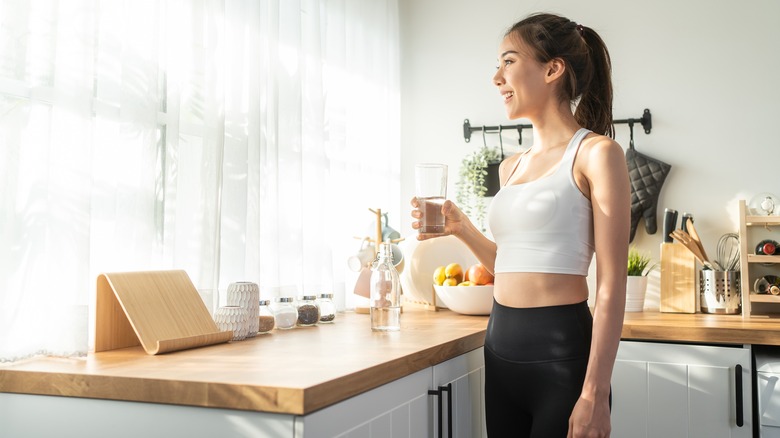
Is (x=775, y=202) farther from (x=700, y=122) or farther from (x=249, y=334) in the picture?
(x=249, y=334)

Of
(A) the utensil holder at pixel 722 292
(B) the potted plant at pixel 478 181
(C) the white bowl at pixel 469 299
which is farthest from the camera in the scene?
(B) the potted plant at pixel 478 181

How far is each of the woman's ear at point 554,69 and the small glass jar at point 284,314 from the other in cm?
97

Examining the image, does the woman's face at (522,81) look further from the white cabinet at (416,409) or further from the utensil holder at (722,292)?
the utensil holder at (722,292)

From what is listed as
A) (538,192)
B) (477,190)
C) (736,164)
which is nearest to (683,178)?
(736,164)

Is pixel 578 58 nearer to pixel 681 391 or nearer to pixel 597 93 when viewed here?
pixel 597 93

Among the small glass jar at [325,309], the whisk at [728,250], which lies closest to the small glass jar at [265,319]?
the small glass jar at [325,309]

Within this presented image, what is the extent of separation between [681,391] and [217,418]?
4.98 ft

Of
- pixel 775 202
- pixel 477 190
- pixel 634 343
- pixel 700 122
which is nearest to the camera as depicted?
pixel 634 343

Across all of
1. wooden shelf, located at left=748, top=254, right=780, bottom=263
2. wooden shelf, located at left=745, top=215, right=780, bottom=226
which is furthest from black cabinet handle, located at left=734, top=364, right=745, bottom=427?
wooden shelf, located at left=745, top=215, right=780, bottom=226

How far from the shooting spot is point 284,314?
6.66 ft

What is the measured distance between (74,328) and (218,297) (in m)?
0.53


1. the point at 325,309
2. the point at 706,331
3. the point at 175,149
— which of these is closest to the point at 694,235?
the point at 706,331

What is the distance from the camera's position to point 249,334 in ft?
5.91

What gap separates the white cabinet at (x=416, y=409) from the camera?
1157 millimetres
